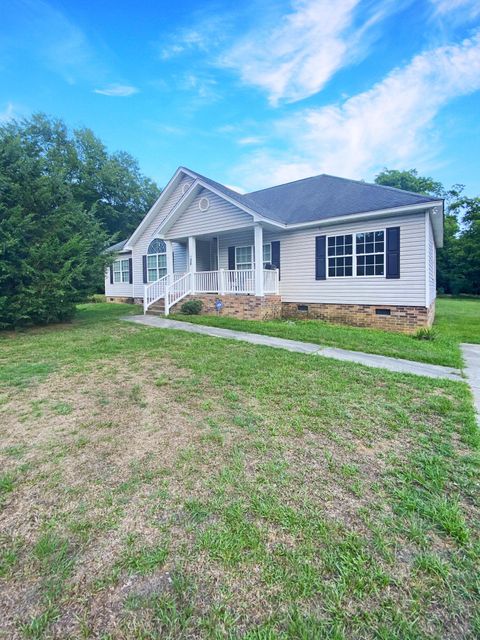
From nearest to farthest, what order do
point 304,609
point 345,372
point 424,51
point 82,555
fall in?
point 304,609, point 82,555, point 345,372, point 424,51

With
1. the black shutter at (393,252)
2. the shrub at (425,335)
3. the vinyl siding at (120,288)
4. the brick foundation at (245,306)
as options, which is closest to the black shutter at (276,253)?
the brick foundation at (245,306)

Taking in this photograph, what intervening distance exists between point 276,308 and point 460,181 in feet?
127

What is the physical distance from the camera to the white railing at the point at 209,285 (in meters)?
11.4

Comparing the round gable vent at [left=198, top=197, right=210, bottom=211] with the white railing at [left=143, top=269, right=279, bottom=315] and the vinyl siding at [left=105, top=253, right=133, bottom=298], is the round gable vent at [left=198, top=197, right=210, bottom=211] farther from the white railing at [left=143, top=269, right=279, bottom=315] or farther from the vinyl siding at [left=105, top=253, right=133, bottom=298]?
the vinyl siding at [left=105, top=253, right=133, bottom=298]

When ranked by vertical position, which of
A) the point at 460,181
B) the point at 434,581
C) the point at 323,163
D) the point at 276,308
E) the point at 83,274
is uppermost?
the point at 460,181

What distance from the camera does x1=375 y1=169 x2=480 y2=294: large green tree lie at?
99.9ft

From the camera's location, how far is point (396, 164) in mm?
35031

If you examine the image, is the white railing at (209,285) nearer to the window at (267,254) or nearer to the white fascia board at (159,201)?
the window at (267,254)

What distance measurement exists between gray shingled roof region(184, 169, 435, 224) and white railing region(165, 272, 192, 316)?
3.64 m

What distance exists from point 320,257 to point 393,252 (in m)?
2.34

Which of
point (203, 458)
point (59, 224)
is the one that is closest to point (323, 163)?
point (59, 224)

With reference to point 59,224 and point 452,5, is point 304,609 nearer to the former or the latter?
point 59,224

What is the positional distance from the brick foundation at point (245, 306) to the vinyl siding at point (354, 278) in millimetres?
921

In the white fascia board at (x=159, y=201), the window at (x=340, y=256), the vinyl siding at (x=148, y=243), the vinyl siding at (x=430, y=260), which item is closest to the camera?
the vinyl siding at (x=430, y=260)
